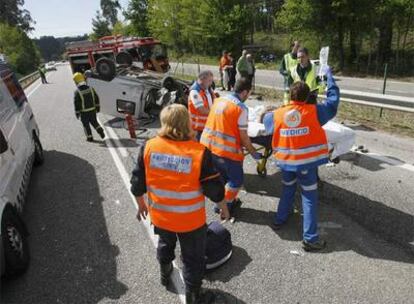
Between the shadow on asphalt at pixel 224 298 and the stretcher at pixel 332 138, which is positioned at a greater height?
the stretcher at pixel 332 138

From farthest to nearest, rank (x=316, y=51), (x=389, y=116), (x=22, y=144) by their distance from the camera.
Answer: (x=316, y=51) → (x=389, y=116) → (x=22, y=144)

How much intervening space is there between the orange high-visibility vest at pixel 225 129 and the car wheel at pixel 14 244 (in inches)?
90.4

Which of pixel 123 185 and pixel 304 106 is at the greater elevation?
pixel 304 106

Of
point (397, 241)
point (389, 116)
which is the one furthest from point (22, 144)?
point (389, 116)

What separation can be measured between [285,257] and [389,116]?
729 cm

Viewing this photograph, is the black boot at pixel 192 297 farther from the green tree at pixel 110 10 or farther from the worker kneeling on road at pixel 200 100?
the green tree at pixel 110 10

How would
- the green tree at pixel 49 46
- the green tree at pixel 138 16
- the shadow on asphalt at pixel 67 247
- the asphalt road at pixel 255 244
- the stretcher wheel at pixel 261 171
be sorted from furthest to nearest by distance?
the green tree at pixel 49 46 → the green tree at pixel 138 16 → the stretcher wheel at pixel 261 171 → the shadow on asphalt at pixel 67 247 → the asphalt road at pixel 255 244

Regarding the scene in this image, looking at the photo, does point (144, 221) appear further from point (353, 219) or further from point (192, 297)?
point (353, 219)

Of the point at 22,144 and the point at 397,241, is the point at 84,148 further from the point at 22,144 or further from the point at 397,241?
the point at 397,241

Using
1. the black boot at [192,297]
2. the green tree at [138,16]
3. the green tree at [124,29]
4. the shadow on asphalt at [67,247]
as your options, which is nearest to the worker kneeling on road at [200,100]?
the shadow on asphalt at [67,247]

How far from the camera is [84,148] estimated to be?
837cm

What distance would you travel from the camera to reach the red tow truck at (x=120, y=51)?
1908 cm

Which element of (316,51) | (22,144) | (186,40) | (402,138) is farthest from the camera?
(186,40)

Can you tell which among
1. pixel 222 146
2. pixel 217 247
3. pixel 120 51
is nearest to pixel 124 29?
pixel 120 51
